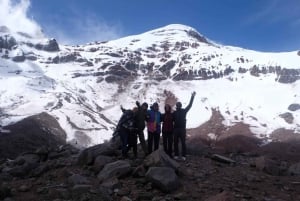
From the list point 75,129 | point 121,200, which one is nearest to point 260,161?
point 121,200

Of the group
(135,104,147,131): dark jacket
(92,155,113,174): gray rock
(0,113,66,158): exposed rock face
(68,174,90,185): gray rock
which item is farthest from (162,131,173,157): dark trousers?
(0,113,66,158): exposed rock face

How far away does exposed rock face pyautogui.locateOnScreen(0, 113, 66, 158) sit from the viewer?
133750 mm

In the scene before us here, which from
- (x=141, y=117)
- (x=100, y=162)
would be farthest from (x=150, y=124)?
(x=100, y=162)

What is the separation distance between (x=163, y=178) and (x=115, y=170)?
7.57ft

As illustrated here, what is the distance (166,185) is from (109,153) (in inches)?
225

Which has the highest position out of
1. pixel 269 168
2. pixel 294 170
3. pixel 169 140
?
pixel 169 140

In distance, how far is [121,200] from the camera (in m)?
13.6

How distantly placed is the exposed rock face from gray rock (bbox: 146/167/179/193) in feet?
366

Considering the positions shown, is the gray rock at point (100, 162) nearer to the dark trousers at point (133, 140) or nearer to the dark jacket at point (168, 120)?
the dark trousers at point (133, 140)

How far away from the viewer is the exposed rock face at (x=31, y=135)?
13375 centimetres

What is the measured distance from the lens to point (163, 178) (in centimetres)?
1452

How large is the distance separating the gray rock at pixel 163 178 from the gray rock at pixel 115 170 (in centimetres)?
123

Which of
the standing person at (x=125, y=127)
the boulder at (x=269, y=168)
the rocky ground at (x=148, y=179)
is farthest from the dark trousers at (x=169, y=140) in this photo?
the boulder at (x=269, y=168)

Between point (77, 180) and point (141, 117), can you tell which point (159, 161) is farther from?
point (141, 117)
